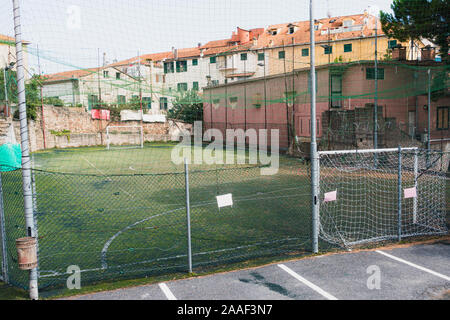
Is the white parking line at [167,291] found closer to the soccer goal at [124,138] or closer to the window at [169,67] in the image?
the window at [169,67]

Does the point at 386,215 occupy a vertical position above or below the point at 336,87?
below

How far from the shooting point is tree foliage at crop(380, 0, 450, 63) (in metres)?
19.4

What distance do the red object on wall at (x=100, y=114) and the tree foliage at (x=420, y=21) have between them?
22.7 metres

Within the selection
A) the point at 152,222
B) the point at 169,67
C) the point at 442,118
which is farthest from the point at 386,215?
the point at 442,118

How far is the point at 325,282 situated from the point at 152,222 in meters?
5.04

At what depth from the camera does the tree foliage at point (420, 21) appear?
1938 centimetres

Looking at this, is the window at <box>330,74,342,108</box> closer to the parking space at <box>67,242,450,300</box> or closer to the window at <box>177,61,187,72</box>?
the window at <box>177,61,187,72</box>

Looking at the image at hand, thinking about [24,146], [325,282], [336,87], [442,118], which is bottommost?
[325,282]

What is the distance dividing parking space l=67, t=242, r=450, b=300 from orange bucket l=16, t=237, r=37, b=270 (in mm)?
795

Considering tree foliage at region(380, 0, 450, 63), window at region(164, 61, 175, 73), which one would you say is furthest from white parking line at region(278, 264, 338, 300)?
tree foliage at region(380, 0, 450, 63)

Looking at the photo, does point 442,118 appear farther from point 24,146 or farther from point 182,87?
point 24,146

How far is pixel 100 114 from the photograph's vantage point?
32.7 meters

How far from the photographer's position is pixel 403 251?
6891 mm
